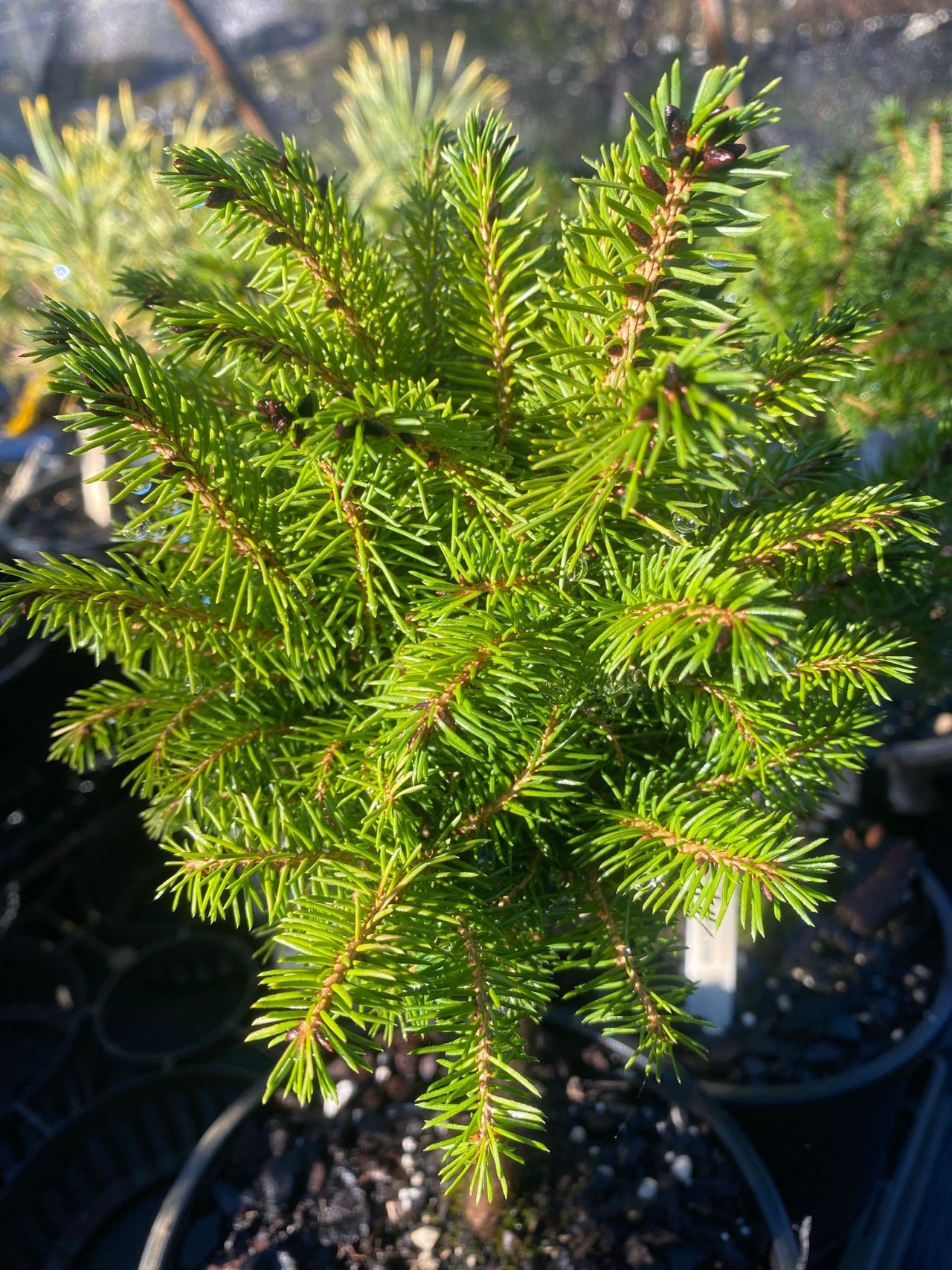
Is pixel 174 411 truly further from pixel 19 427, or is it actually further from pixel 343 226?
pixel 19 427

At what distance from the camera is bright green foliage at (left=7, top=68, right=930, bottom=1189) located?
37 centimetres

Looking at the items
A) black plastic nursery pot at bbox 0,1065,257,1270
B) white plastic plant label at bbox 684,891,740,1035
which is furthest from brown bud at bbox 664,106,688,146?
black plastic nursery pot at bbox 0,1065,257,1270

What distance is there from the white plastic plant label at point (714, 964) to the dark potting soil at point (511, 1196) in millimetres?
101

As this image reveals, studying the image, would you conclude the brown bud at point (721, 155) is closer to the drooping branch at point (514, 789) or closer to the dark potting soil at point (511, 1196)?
the drooping branch at point (514, 789)

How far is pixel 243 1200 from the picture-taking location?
27.4 inches

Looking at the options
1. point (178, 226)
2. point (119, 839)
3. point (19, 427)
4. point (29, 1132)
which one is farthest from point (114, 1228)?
point (19, 427)

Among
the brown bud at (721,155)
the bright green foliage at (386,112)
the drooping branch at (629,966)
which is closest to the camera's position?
the brown bud at (721,155)

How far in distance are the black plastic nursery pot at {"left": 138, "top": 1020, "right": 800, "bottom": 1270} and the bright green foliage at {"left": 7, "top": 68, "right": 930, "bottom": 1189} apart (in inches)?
11.5

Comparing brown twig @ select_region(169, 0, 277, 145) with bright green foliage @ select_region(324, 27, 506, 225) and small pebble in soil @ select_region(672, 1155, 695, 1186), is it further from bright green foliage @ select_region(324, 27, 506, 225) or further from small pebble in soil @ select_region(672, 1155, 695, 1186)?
small pebble in soil @ select_region(672, 1155, 695, 1186)

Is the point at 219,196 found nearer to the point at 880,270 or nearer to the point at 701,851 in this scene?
the point at 701,851

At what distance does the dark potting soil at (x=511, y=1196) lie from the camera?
65 centimetres

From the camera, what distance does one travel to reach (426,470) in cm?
41

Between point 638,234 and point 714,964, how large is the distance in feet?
2.06

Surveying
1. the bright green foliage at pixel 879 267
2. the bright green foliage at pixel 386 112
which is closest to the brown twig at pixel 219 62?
the bright green foliage at pixel 386 112
